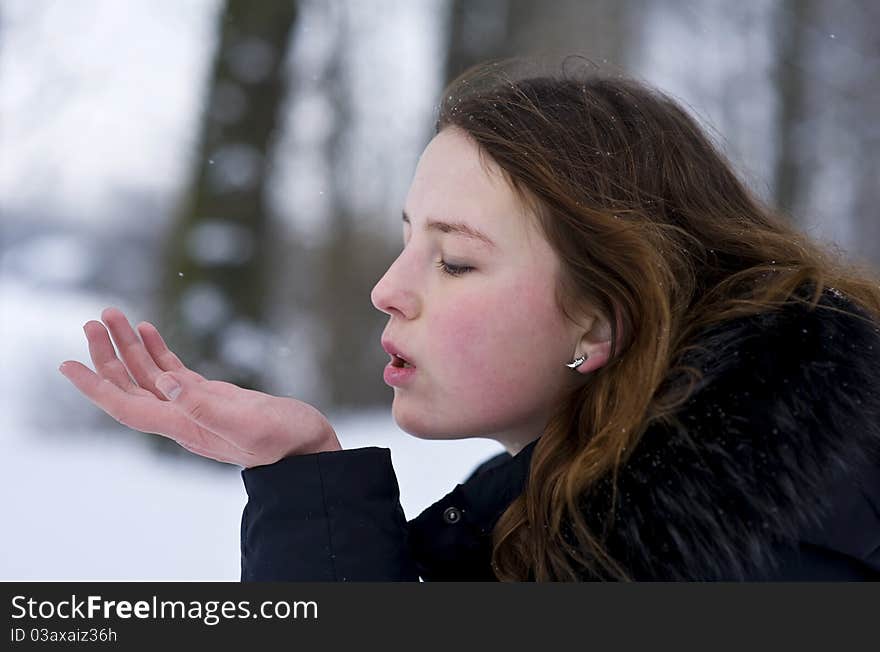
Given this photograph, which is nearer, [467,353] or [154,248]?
[467,353]

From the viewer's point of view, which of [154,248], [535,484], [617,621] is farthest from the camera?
[154,248]

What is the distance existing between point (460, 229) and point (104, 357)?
690 millimetres

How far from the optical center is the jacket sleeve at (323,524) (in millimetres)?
1461

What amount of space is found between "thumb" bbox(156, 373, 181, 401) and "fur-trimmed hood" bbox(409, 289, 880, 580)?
2.27 ft

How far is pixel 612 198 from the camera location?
Result: 5.37ft

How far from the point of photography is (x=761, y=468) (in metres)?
Answer: 1.29

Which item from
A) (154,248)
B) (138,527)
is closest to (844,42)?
(154,248)

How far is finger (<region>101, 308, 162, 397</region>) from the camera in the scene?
5.68ft

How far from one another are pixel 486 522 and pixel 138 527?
8.05 feet

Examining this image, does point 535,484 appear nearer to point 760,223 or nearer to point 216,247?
point 760,223

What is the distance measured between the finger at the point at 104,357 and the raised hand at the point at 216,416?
4cm

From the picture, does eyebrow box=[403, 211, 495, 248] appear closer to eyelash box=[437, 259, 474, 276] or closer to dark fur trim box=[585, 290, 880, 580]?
eyelash box=[437, 259, 474, 276]

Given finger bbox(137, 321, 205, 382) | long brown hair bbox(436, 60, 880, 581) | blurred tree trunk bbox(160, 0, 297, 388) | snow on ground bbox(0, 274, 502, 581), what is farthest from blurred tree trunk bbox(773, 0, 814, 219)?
finger bbox(137, 321, 205, 382)

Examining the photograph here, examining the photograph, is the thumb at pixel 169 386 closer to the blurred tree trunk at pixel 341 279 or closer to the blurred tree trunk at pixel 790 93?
the blurred tree trunk at pixel 341 279
